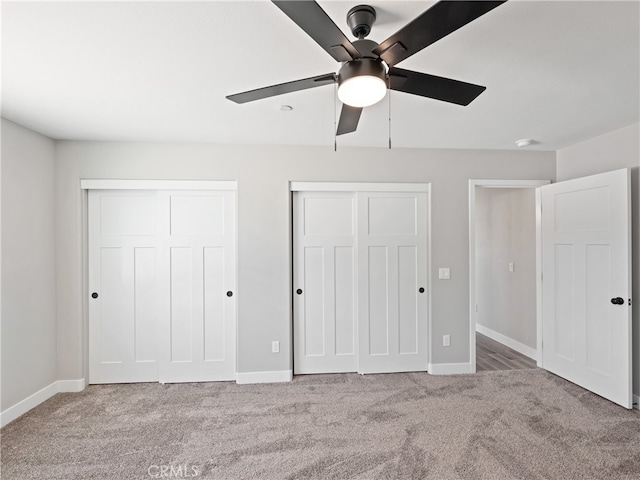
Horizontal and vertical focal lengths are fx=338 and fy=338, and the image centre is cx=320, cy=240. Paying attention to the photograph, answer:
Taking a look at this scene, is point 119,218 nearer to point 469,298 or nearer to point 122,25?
point 122,25

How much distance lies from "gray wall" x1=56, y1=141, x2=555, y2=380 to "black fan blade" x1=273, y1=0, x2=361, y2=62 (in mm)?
2215

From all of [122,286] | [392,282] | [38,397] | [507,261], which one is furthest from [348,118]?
[507,261]

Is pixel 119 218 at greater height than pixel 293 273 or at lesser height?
greater

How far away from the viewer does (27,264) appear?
9.41 ft

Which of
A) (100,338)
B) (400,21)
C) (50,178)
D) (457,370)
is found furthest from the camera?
(457,370)

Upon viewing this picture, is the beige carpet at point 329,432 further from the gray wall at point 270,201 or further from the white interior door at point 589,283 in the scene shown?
the gray wall at point 270,201

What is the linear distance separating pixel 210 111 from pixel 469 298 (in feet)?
10.2

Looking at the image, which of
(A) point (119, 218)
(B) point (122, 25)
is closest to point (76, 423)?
(A) point (119, 218)

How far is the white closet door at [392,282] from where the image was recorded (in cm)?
360

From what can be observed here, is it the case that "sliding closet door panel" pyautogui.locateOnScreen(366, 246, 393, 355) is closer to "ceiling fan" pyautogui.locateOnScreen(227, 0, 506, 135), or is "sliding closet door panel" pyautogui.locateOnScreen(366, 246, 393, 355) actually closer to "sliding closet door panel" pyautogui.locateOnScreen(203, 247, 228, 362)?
"sliding closet door panel" pyautogui.locateOnScreen(203, 247, 228, 362)

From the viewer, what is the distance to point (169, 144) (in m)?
3.36

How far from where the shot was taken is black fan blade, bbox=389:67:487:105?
1.42m

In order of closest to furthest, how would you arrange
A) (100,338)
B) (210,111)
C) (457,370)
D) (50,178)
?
(210,111) < (50,178) < (100,338) < (457,370)

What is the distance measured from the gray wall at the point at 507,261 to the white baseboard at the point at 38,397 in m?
5.02
